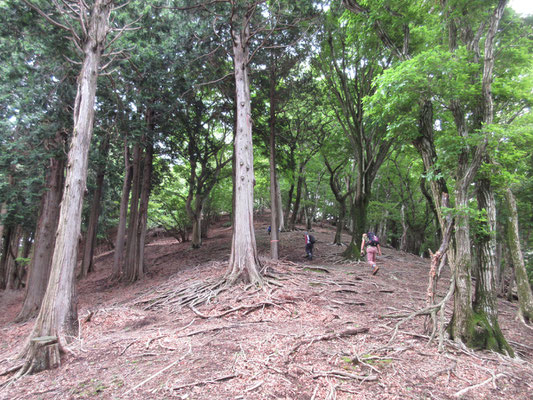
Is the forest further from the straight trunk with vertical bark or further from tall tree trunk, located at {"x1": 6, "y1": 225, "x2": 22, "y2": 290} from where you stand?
tall tree trunk, located at {"x1": 6, "y1": 225, "x2": 22, "y2": 290}

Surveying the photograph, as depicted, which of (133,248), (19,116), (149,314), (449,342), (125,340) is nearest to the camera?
(449,342)

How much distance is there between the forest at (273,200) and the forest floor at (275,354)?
0.04 metres

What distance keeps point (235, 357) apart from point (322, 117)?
14.4m

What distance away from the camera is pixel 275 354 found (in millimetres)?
3744

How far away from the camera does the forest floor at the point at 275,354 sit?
3027 mm

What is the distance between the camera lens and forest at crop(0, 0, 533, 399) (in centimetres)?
358

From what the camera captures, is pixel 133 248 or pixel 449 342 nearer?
pixel 449 342

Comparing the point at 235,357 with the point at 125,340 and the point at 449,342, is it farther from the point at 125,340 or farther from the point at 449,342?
the point at 449,342

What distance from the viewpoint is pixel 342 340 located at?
4273mm

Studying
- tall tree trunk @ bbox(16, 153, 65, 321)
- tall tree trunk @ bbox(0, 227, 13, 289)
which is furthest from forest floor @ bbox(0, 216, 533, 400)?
tall tree trunk @ bbox(0, 227, 13, 289)

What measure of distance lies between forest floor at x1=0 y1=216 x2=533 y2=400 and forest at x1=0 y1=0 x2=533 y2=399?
0.12 feet

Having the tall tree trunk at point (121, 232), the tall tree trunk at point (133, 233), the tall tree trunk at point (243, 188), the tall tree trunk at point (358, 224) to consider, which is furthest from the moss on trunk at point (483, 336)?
the tall tree trunk at point (121, 232)

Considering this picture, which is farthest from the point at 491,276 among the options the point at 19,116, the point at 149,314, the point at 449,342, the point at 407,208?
the point at 407,208

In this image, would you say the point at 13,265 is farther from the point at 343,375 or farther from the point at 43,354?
the point at 343,375
